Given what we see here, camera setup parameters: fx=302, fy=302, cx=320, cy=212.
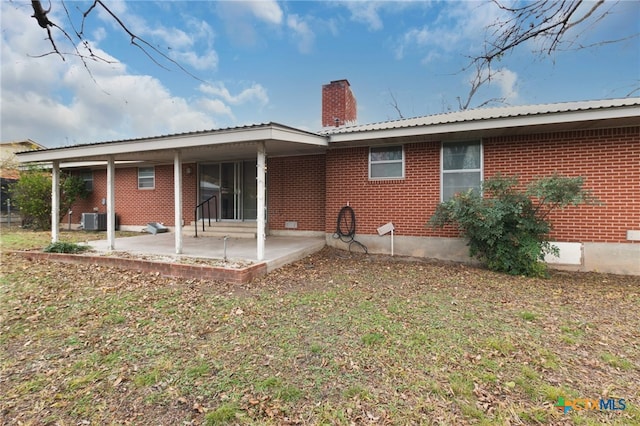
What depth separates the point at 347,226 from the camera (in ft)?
26.3

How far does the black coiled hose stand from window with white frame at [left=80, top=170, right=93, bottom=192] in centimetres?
1167

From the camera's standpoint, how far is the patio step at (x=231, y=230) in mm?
9070

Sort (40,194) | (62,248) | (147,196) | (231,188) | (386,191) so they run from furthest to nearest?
1. (40,194)
2. (147,196)
3. (231,188)
4. (386,191)
5. (62,248)

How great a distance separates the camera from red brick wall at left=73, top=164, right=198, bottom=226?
1083 cm

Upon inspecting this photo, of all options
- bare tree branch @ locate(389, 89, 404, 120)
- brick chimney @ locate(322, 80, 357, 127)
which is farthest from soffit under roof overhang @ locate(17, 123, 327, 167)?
bare tree branch @ locate(389, 89, 404, 120)

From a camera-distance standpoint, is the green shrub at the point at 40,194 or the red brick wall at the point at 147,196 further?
the green shrub at the point at 40,194

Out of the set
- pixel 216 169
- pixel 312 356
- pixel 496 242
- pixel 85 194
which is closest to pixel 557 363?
pixel 312 356

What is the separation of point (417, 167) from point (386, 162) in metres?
0.77

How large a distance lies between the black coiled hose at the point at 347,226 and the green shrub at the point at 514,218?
2.45m

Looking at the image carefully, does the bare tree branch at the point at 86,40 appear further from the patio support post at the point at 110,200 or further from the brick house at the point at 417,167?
the patio support post at the point at 110,200

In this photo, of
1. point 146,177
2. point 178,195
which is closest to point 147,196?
point 146,177

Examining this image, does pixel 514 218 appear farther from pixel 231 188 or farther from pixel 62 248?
pixel 62 248

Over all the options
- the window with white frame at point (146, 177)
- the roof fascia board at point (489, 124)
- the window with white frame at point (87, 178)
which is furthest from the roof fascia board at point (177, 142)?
the window with white frame at point (87, 178)

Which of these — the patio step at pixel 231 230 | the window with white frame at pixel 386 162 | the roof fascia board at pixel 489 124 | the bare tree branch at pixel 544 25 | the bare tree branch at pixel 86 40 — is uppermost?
the bare tree branch at pixel 544 25
